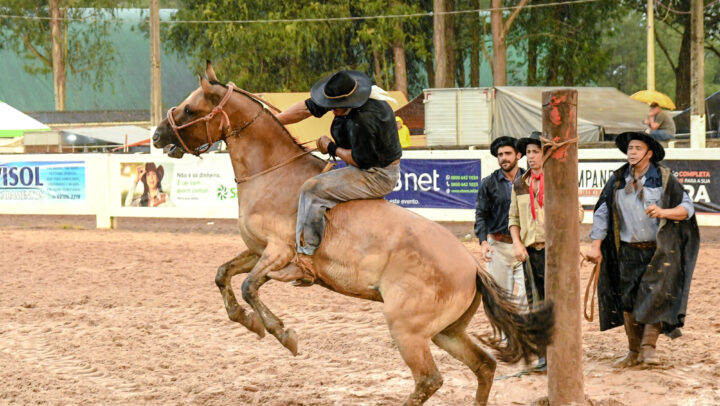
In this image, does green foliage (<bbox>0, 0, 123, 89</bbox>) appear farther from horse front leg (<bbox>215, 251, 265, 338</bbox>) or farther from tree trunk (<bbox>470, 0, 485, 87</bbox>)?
horse front leg (<bbox>215, 251, 265, 338</bbox>)

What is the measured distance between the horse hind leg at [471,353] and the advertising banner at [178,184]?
11332 mm

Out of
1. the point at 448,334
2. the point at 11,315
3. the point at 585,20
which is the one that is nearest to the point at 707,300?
the point at 448,334

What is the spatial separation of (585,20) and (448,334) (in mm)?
33396

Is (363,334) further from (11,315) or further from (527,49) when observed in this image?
(527,49)

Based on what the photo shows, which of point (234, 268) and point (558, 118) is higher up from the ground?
point (558, 118)

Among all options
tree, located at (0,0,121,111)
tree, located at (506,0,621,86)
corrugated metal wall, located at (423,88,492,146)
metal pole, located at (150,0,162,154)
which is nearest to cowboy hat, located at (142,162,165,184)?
metal pole, located at (150,0,162,154)

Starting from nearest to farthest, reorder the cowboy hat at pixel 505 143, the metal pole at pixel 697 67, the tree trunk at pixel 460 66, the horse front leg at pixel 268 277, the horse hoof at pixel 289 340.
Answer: the horse front leg at pixel 268 277
the horse hoof at pixel 289 340
the cowboy hat at pixel 505 143
the metal pole at pixel 697 67
the tree trunk at pixel 460 66

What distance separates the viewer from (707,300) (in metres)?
9.62

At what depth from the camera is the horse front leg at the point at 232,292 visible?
242 inches

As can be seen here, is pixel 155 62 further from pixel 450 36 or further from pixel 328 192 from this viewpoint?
pixel 328 192

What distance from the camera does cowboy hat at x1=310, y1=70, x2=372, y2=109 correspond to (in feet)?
18.6

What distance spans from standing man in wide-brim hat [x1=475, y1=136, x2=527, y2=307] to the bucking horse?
4.60 feet

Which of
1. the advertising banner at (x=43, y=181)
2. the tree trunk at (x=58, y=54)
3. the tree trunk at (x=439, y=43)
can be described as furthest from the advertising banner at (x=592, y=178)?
the tree trunk at (x=58, y=54)

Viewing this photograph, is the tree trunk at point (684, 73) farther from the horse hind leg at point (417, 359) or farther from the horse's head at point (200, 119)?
the horse hind leg at point (417, 359)
